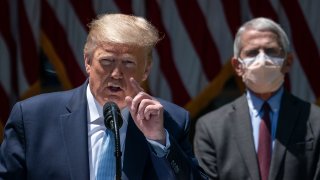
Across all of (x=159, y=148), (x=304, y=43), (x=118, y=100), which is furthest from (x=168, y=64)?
(x=159, y=148)

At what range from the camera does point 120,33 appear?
10.6ft

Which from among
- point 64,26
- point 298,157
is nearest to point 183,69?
point 64,26

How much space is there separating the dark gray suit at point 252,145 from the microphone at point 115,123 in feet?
6.08

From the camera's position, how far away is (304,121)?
4.80m

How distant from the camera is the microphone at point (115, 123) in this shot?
2834mm

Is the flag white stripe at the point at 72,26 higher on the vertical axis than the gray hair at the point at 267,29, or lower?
higher

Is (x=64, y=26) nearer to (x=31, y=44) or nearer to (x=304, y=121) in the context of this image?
(x=31, y=44)

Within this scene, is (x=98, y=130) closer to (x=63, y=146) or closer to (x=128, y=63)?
(x=63, y=146)

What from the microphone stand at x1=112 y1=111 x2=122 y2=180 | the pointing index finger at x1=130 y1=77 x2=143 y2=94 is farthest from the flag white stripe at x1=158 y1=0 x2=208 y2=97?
the microphone stand at x1=112 y1=111 x2=122 y2=180

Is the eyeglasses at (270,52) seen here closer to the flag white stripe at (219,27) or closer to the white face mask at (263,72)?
the white face mask at (263,72)

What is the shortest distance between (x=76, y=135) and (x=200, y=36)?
12.3 feet

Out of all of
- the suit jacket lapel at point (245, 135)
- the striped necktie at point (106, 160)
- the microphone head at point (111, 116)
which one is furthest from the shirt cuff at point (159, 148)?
the suit jacket lapel at point (245, 135)

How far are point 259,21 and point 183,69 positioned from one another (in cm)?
201

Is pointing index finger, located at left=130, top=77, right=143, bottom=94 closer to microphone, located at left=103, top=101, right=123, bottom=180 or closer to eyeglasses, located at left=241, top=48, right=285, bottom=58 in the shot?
microphone, located at left=103, top=101, right=123, bottom=180
